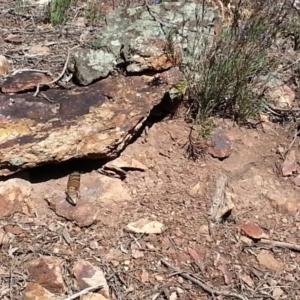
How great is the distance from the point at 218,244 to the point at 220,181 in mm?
Result: 355

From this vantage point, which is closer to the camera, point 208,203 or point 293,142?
point 208,203

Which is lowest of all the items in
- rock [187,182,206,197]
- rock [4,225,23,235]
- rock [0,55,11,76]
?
rock [4,225,23,235]

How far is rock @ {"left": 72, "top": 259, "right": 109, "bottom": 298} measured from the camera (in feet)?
8.43

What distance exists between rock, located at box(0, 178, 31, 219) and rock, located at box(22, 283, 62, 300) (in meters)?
0.44

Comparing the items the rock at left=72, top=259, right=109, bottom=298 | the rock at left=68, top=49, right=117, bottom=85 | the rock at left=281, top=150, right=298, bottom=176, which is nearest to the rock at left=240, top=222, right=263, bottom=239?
the rock at left=281, top=150, right=298, bottom=176

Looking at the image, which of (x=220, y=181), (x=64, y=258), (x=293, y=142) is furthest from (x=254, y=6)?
(x=64, y=258)

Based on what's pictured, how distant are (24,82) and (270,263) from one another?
4.85ft

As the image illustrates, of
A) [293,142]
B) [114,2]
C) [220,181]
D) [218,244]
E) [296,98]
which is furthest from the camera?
[114,2]

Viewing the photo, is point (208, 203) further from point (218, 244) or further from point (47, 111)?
point (47, 111)

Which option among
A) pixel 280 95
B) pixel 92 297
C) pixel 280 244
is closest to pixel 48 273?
pixel 92 297

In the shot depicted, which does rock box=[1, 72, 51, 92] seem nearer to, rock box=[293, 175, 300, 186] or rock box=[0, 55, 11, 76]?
rock box=[0, 55, 11, 76]

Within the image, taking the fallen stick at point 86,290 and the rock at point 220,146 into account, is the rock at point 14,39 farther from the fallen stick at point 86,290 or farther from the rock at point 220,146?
the fallen stick at point 86,290

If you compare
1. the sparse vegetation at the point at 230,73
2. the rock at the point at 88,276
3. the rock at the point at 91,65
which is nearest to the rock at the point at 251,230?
the sparse vegetation at the point at 230,73

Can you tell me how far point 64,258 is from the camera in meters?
2.68
